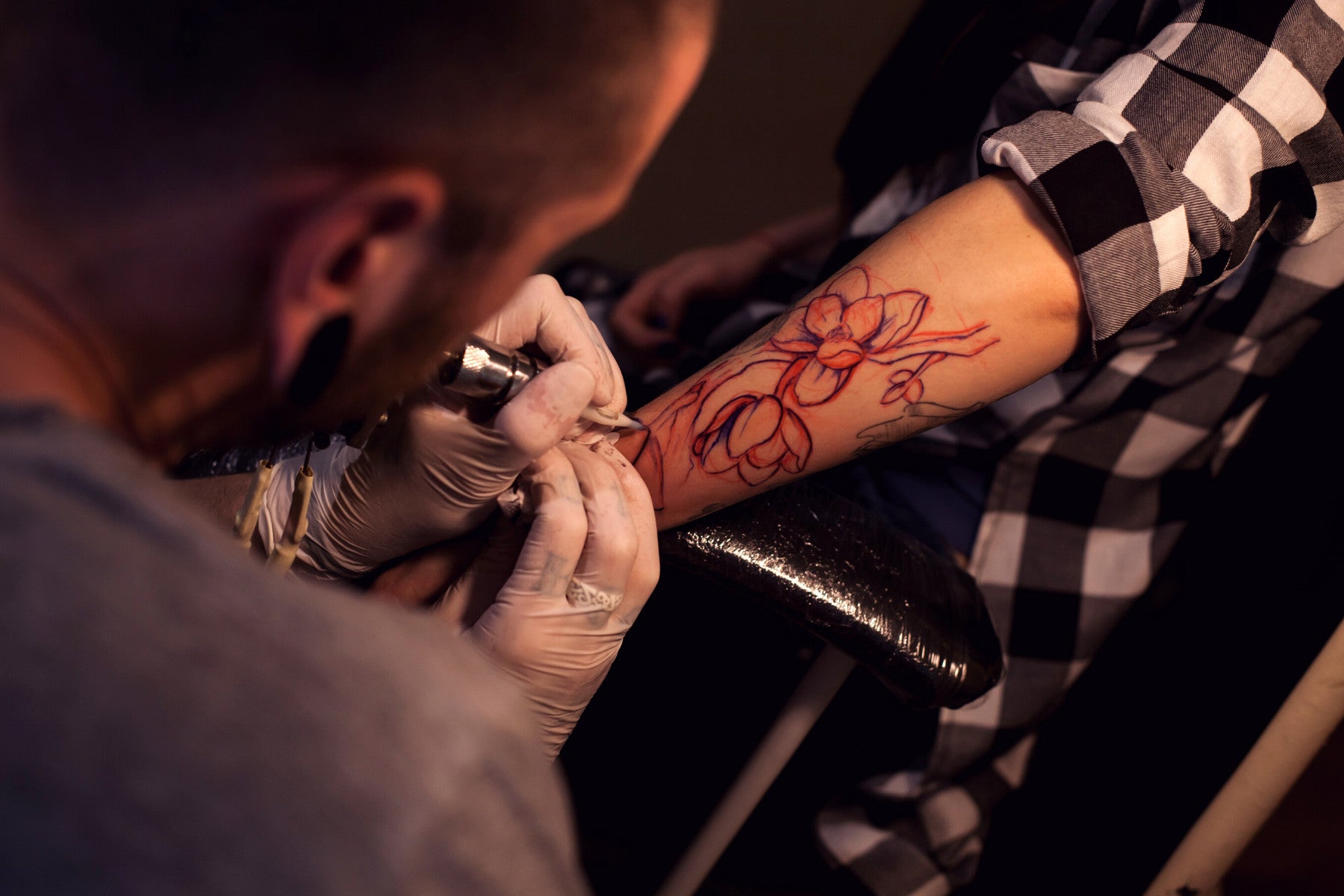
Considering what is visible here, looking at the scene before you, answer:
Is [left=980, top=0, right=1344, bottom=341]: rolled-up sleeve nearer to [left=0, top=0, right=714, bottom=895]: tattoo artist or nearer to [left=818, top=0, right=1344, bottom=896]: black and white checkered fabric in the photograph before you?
[left=818, top=0, right=1344, bottom=896]: black and white checkered fabric

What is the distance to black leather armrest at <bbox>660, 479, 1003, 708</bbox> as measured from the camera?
0.72m

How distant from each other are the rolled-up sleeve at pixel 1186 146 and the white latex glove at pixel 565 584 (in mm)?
412

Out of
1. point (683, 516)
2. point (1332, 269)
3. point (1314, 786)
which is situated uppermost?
point (1332, 269)

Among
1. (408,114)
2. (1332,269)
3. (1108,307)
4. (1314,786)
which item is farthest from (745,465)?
(1314,786)

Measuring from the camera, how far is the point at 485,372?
27.4 inches

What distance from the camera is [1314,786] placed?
150cm

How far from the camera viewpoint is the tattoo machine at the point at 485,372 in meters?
0.68

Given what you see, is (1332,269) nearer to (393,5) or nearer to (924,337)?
(924,337)

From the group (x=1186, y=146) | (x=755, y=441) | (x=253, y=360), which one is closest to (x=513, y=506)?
(x=755, y=441)

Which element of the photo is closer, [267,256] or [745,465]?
[267,256]

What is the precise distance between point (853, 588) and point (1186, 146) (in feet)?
1.42

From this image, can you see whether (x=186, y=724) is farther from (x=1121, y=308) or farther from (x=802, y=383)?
(x=1121, y=308)

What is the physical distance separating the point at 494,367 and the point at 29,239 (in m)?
0.34

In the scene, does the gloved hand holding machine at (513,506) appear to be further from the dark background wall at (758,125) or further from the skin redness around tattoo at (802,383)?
the dark background wall at (758,125)
